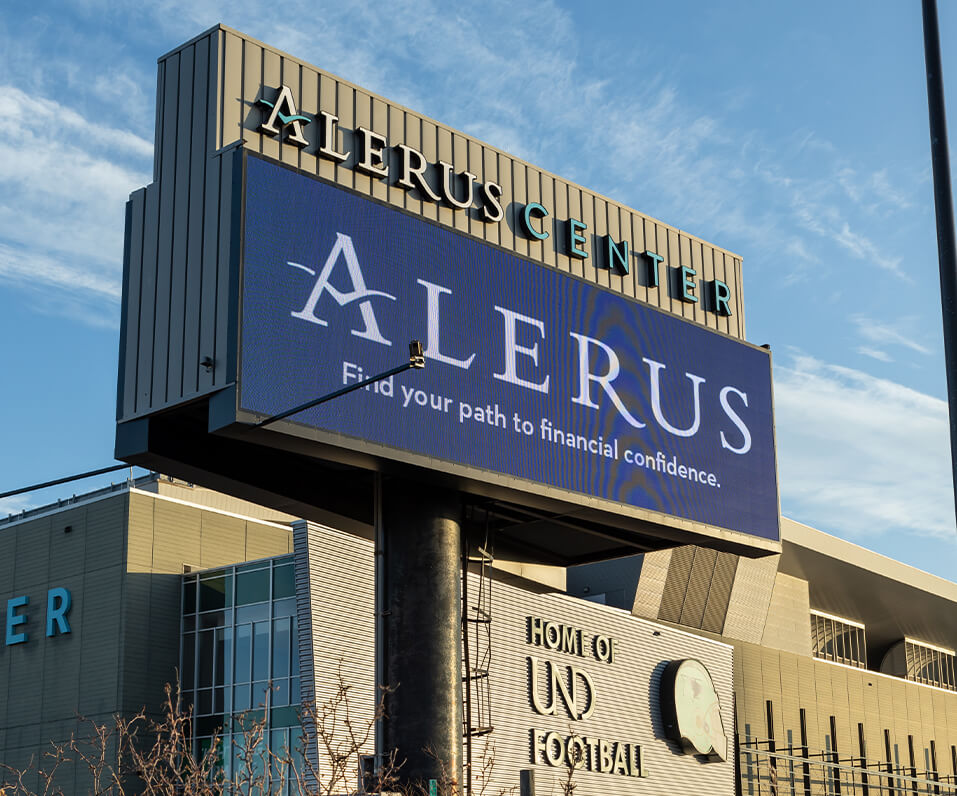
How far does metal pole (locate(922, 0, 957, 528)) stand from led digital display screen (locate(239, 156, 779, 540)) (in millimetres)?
9723

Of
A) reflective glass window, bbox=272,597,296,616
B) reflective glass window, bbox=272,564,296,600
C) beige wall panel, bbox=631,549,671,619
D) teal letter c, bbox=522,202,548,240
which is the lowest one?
reflective glass window, bbox=272,597,296,616

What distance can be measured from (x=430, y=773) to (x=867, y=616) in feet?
136

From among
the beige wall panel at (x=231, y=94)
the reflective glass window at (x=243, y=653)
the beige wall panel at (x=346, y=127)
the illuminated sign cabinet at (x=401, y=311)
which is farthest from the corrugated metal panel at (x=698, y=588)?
the beige wall panel at (x=231, y=94)

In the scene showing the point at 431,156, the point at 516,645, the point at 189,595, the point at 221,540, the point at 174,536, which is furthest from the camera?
the point at 221,540

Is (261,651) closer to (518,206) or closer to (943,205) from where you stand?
(518,206)

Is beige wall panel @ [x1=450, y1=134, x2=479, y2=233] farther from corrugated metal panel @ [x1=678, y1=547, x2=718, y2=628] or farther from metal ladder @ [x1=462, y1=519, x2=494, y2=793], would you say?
corrugated metal panel @ [x1=678, y1=547, x2=718, y2=628]

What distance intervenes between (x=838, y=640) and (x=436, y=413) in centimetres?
4004

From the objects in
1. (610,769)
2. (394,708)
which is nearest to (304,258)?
(394,708)

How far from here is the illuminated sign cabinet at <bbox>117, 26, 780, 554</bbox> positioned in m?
20.5

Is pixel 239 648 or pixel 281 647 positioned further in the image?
pixel 239 648

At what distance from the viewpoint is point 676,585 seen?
44.8 metres

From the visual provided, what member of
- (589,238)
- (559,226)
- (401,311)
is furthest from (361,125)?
(589,238)

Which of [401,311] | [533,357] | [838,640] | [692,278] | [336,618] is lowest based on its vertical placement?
[336,618]

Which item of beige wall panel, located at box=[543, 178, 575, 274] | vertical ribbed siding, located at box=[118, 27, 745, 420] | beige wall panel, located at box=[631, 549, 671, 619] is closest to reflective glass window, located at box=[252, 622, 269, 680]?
beige wall panel, located at box=[631, 549, 671, 619]
